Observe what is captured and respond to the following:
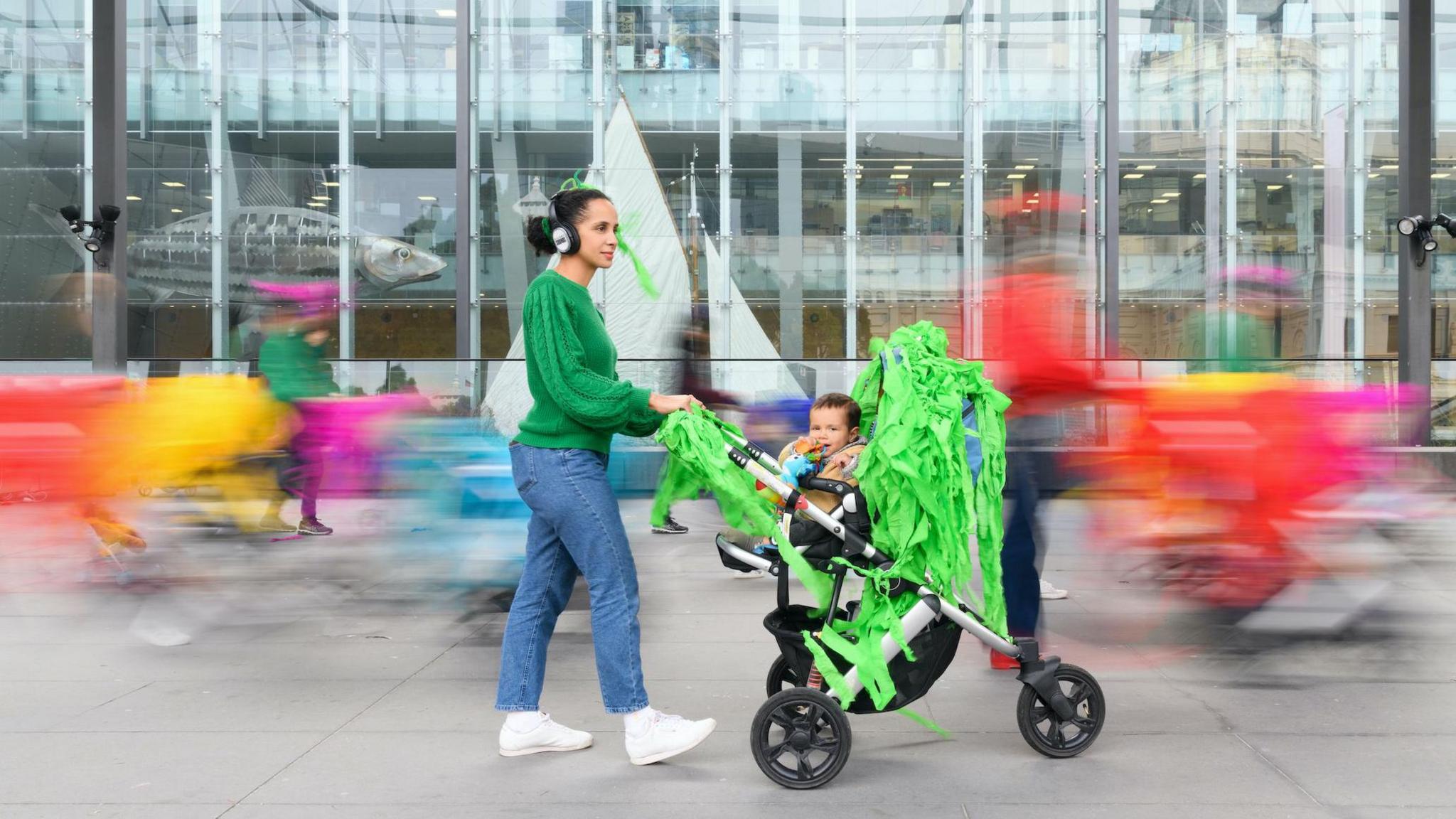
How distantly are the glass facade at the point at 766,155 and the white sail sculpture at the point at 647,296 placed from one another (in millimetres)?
1700

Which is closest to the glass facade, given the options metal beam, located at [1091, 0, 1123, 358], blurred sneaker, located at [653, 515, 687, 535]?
metal beam, located at [1091, 0, 1123, 358]

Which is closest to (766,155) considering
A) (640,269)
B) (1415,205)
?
(1415,205)

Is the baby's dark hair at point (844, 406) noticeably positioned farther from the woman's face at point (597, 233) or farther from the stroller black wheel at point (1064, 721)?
the stroller black wheel at point (1064, 721)

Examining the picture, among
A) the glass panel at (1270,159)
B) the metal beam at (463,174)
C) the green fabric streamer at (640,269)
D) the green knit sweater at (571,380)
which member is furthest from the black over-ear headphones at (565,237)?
the glass panel at (1270,159)

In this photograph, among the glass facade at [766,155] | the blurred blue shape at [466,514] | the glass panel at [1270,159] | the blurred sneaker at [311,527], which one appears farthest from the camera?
the glass panel at [1270,159]

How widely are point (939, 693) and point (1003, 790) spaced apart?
124 centimetres

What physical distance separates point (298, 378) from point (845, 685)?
191 inches

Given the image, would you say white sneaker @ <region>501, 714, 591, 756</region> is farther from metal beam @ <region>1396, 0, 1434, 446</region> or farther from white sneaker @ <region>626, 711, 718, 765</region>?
metal beam @ <region>1396, 0, 1434, 446</region>

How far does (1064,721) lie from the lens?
4305 millimetres

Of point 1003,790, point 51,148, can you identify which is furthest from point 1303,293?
point 51,148

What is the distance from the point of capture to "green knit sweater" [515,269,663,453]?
4.09 m

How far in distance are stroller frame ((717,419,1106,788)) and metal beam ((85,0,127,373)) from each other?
10434mm

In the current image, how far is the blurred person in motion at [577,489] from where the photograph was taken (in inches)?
163

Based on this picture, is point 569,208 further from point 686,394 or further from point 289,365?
point 289,365
